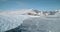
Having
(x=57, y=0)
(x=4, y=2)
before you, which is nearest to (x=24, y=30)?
(x=4, y=2)

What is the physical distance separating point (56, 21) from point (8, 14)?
2.57 feet

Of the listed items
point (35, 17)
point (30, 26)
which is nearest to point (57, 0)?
point (35, 17)

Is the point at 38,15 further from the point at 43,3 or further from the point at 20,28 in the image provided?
the point at 20,28

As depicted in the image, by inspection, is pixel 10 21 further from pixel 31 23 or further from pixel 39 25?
pixel 39 25

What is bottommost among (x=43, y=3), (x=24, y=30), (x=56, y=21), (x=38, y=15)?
(x=24, y=30)

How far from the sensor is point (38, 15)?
5.08 ft

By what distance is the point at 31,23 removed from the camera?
153 centimetres

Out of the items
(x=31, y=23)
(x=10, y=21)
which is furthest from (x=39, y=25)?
(x=10, y=21)

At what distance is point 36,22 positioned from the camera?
1535 millimetres

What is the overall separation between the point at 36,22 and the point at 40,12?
178 mm

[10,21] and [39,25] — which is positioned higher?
[10,21]

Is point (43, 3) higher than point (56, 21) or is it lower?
higher

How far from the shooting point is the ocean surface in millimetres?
1506

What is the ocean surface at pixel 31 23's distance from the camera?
4.94 ft
